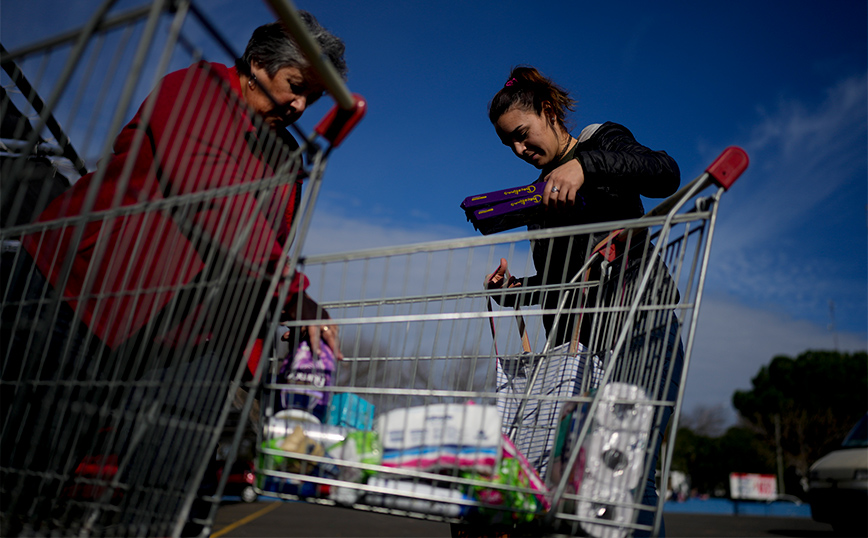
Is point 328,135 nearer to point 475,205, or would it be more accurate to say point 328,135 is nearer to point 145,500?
point 475,205

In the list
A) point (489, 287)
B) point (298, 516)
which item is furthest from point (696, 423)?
point (489, 287)

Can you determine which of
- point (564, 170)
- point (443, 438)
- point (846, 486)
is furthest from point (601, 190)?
point (846, 486)

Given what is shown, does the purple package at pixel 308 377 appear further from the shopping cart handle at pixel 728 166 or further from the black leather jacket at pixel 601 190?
the shopping cart handle at pixel 728 166

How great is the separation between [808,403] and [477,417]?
36412 millimetres

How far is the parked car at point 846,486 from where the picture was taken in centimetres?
531

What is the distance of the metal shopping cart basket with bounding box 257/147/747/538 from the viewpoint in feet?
4.69

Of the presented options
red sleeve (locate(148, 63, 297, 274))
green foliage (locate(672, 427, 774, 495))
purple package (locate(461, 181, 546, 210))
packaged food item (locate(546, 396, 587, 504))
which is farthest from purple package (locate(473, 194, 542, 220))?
green foliage (locate(672, 427, 774, 495))

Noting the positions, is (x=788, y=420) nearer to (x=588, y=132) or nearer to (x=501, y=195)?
(x=588, y=132)

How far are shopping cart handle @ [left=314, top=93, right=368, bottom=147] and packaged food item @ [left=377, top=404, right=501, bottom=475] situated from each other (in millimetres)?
816

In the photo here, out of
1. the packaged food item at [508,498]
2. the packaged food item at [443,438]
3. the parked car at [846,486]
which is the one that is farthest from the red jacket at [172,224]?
the parked car at [846,486]

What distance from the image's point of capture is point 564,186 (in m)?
1.88

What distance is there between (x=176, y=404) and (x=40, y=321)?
47 centimetres

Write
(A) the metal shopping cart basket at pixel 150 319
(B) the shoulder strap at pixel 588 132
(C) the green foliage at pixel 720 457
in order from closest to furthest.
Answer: (A) the metal shopping cart basket at pixel 150 319
(B) the shoulder strap at pixel 588 132
(C) the green foliage at pixel 720 457

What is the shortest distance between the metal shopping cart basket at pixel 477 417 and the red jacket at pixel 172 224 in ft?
0.93
